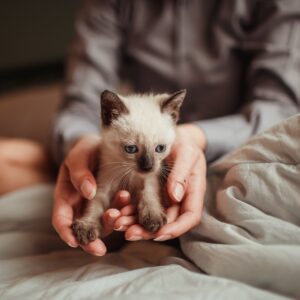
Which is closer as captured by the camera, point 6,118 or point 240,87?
point 240,87

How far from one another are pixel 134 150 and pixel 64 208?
24cm

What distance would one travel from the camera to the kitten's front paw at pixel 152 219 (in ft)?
2.83

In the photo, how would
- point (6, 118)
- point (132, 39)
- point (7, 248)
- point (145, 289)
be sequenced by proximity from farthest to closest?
point (6, 118) → point (132, 39) → point (7, 248) → point (145, 289)

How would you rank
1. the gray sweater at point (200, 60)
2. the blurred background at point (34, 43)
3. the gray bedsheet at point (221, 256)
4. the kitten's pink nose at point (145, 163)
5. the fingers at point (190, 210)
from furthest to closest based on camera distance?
the blurred background at point (34, 43) → the gray sweater at point (200, 60) → the kitten's pink nose at point (145, 163) → the fingers at point (190, 210) → the gray bedsheet at point (221, 256)

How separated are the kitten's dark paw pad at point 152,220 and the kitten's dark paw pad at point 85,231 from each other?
0.12m

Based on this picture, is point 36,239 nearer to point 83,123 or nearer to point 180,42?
point 83,123

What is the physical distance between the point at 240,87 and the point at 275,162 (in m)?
0.67

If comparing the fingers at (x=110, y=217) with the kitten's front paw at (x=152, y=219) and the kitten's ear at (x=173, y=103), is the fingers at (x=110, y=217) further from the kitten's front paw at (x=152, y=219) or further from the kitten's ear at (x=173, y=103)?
the kitten's ear at (x=173, y=103)

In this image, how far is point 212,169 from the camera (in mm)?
1060

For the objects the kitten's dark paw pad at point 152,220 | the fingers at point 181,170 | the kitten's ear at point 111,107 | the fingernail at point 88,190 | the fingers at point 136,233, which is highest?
the kitten's ear at point 111,107

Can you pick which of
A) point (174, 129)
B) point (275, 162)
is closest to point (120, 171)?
point (174, 129)

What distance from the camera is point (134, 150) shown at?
999 millimetres

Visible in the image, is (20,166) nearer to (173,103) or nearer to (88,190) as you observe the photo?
(88,190)

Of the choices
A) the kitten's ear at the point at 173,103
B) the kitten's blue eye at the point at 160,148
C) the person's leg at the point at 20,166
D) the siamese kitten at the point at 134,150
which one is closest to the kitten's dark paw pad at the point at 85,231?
the siamese kitten at the point at 134,150
